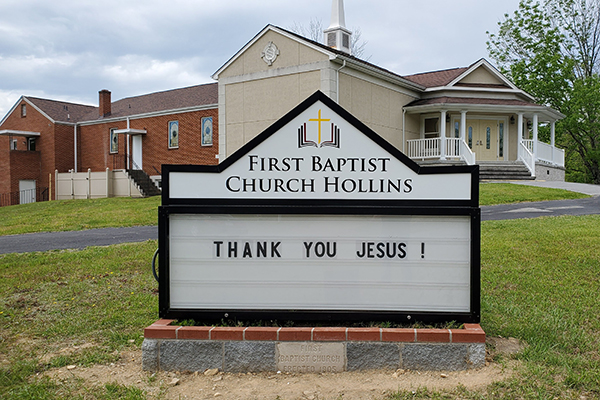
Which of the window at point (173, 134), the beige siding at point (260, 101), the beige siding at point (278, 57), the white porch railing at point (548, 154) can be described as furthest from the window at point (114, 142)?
the white porch railing at point (548, 154)

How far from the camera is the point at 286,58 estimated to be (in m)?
21.6

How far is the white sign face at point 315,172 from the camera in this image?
4266 mm

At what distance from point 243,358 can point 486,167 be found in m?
22.5

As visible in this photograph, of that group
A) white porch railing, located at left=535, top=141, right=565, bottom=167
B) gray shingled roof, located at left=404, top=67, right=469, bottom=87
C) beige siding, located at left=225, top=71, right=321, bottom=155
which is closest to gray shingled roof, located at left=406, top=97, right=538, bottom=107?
gray shingled roof, located at left=404, top=67, right=469, bottom=87

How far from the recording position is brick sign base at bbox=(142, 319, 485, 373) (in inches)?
157

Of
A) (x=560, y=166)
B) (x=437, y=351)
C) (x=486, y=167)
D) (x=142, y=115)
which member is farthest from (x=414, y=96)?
(x=437, y=351)

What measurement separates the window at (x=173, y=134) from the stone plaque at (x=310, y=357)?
27.9m

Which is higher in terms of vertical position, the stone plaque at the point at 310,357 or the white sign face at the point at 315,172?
the white sign face at the point at 315,172

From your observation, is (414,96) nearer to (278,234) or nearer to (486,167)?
(486,167)

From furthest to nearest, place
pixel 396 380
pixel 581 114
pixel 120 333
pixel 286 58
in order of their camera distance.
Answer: pixel 581 114
pixel 286 58
pixel 120 333
pixel 396 380

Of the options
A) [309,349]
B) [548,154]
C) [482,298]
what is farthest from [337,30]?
[309,349]

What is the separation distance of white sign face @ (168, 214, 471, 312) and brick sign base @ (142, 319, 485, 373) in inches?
11.3

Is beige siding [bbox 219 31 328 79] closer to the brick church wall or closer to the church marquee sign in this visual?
the brick church wall

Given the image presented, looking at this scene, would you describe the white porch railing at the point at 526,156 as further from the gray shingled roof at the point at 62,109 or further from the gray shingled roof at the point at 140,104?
the gray shingled roof at the point at 62,109
